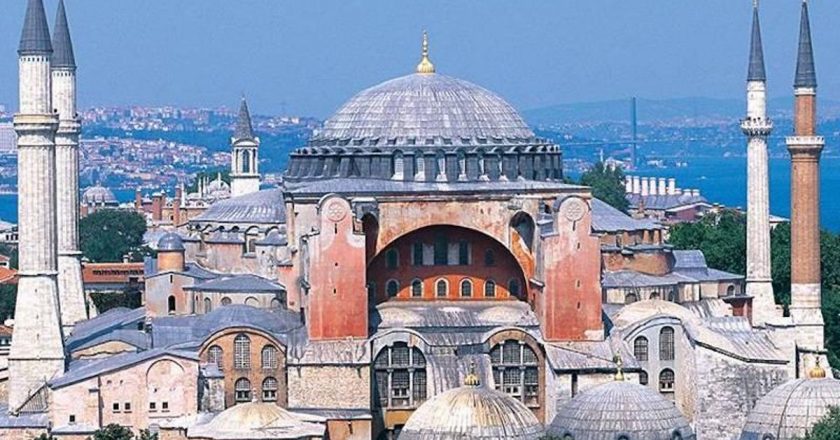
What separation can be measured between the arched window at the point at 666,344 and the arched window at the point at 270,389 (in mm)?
6299

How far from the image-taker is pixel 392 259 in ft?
156

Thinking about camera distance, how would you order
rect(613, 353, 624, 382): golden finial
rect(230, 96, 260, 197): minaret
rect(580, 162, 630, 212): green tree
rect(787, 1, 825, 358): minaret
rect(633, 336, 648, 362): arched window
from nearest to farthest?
rect(613, 353, 624, 382): golden finial < rect(633, 336, 648, 362): arched window < rect(787, 1, 825, 358): minaret < rect(230, 96, 260, 197): minaret < rect(580, 162, 630, 212): green tree

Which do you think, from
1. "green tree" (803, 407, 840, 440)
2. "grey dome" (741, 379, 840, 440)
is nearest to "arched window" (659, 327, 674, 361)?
"grey dome" (741, 379, 840, 440)

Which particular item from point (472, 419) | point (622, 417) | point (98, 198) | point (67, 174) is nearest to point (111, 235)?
point (98, 198)

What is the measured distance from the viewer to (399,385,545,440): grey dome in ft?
132

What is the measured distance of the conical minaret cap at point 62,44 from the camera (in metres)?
55.5

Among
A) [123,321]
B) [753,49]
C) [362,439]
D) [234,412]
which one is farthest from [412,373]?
[753,49]

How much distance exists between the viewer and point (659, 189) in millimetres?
131625

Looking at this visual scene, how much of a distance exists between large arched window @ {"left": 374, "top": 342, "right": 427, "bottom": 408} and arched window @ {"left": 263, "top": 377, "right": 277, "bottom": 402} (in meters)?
1.64

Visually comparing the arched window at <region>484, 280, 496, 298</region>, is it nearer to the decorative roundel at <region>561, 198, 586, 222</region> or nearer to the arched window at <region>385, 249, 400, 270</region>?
the arched window at <region>385, 249, 400, 270</region>

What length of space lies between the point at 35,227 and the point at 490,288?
7580 millimetres

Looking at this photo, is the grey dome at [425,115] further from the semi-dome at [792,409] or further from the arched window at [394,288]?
the semi-dome at [792,409]

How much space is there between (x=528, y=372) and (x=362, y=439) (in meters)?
3.15

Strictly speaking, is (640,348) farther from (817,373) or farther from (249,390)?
(249,390)
